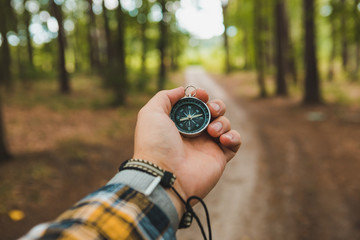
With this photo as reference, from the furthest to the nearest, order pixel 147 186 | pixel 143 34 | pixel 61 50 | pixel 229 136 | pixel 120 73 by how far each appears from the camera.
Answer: pixel 143 34
pixel 61 50
pixel 120 73
pixel 229 136
pixel 147 186

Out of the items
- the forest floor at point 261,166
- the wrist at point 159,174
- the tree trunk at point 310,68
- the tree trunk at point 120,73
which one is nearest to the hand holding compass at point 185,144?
the wrist at point 159,174

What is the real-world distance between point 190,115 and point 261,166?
5256 mm

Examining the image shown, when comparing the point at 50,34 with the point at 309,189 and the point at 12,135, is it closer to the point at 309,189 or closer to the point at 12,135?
the point at 12,135

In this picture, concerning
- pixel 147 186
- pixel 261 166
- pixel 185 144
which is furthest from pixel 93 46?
pixel 147 186

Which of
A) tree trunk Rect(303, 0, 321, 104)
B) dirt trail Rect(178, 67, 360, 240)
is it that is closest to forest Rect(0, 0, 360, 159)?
tree trunk Rect(303, 0, 321, 104)

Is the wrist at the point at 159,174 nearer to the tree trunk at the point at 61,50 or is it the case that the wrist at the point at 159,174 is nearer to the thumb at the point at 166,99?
the thumb at the point at 166,99

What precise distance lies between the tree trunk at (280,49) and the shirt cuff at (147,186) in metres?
16.8

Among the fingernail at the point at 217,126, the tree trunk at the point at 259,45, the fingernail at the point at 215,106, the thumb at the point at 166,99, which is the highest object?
the tree trunk at the point at 259,45

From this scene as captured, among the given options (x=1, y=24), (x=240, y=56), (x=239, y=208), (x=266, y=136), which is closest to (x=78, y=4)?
(x=1, y=24)

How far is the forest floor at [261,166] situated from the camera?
4.83 metres

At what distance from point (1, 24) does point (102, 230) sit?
672 inches

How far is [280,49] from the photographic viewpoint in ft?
54.7

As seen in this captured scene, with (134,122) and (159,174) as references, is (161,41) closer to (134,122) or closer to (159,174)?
(134,122)

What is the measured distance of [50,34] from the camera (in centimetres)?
2458
